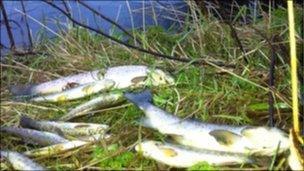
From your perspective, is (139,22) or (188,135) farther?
(139,22)

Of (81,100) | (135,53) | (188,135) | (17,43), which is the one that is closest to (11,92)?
(81,100)

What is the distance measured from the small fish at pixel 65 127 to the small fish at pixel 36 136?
0.30ft

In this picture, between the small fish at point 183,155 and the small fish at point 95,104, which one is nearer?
the small fish at point 183,155

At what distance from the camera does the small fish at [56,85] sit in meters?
4.49

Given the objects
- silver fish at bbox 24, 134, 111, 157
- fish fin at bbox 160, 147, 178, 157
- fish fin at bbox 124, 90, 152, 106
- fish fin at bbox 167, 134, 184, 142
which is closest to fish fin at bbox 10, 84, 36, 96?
silver fish at bbox 24, 134, 111, 157

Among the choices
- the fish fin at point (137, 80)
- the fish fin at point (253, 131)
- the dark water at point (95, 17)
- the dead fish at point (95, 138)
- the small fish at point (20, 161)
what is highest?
the fish fin at point (253, 131)

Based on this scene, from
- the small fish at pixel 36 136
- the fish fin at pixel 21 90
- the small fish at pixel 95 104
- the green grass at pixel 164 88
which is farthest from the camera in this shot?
the fish fin at pixel 21 90

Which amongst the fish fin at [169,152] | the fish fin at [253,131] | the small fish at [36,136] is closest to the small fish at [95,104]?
the small fish at [36,136]

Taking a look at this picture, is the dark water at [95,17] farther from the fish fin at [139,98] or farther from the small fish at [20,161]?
the small fish at [20,161]

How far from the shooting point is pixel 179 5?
7113 millimetres

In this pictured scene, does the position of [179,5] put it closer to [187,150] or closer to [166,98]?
[166,98]

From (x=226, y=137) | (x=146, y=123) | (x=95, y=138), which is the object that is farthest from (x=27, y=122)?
(x=226, y=137)

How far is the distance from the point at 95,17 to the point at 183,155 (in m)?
3.82

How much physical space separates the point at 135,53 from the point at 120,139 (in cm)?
183
